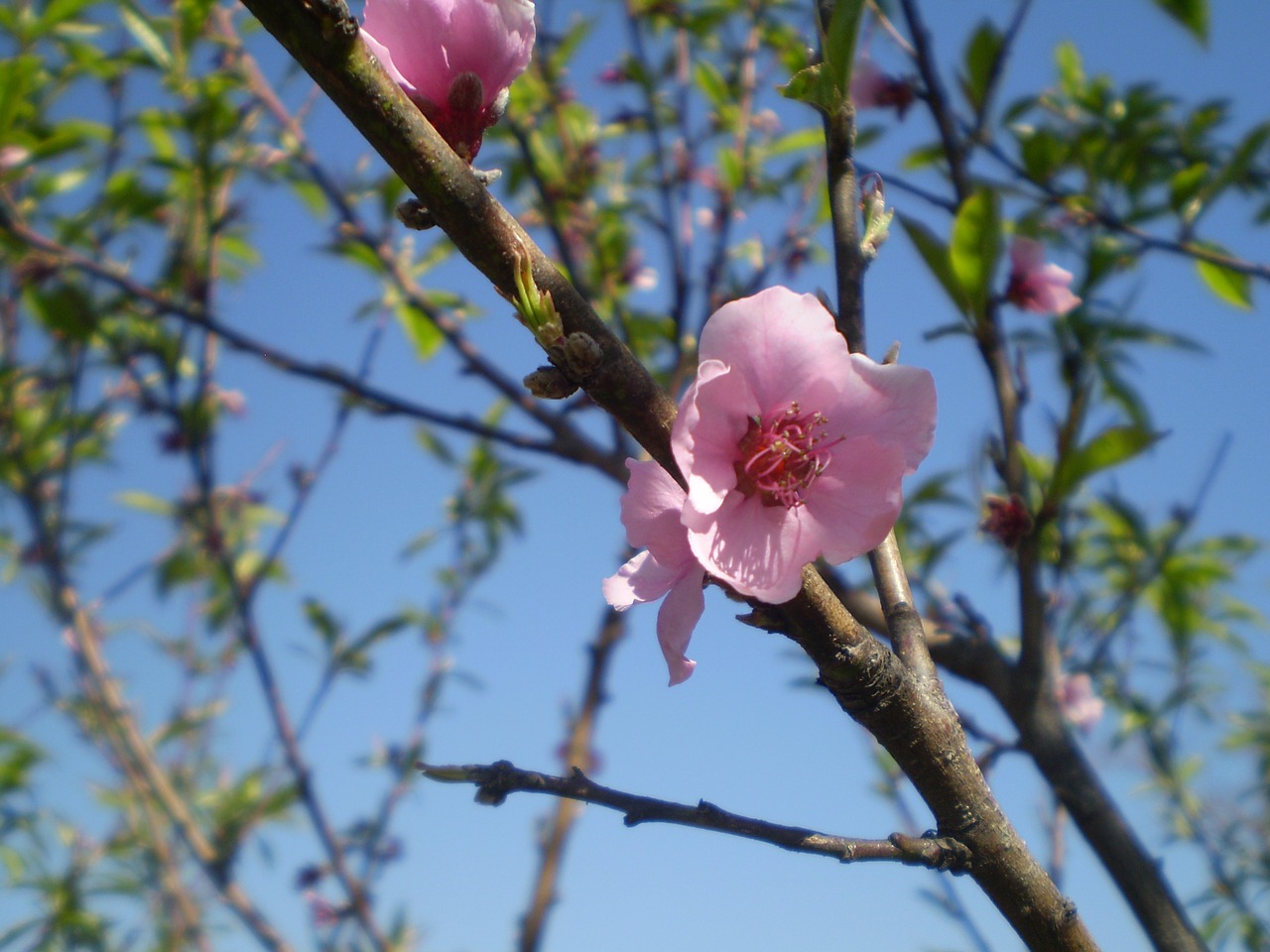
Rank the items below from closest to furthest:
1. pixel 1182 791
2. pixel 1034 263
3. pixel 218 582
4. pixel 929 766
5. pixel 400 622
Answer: pixel 929 766, pixel 1034 263, pixel 1182 791, pixel 400 622, pixel 218 582

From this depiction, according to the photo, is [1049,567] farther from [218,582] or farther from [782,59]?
[218,582]

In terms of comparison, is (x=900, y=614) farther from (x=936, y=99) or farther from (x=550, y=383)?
(x=936, y=99)

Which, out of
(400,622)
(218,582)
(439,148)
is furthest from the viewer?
(218,582)

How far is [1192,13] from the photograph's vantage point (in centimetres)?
127

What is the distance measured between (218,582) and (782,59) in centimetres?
247

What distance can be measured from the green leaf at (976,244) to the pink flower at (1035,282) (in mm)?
693

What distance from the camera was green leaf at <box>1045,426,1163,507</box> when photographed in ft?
3.55

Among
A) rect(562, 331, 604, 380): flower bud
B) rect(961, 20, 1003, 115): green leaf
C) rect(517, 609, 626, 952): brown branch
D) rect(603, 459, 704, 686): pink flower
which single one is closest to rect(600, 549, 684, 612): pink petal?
rect(603, 459, 704, 686): pink flower

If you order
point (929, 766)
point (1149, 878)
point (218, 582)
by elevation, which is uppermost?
point (218, 582)

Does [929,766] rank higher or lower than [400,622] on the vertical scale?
lower

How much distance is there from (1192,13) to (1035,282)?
568 mm

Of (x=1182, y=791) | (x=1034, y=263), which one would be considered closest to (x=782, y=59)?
(x=1034, y=263)

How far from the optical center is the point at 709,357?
755mm

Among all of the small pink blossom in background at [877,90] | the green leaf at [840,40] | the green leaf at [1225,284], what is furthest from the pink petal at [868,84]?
the green leaf at [840,40]
